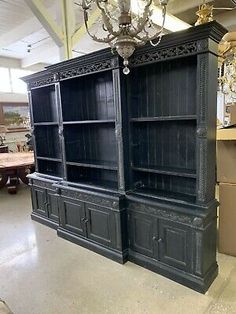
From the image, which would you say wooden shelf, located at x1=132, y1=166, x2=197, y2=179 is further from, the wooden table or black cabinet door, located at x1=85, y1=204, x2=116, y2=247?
the wooden table

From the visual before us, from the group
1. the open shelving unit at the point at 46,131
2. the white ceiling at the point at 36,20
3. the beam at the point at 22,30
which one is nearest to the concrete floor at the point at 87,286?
the open shelving unit at the point at 46,131

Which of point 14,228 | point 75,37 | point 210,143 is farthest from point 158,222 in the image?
point 75,37

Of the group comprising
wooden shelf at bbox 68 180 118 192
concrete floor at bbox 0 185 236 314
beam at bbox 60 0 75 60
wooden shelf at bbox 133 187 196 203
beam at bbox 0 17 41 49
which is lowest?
concrete floor at bbox 0 185 236 314

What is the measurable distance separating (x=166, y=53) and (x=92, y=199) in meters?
1.69

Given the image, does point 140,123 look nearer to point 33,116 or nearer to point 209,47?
point 209,47

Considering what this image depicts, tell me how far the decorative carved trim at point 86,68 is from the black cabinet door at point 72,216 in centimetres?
151

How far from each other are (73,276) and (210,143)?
1817 millimetres

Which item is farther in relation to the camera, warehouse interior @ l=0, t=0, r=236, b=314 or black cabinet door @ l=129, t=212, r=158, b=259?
black cabinet door @ l=129, t=212, r=158, b=259

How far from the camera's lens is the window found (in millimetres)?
8938

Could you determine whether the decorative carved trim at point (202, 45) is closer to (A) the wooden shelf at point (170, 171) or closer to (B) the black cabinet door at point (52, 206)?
(A) the wooden shelf at point (170, 171)

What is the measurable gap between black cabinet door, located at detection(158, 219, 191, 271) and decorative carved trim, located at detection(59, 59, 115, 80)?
1.63 m

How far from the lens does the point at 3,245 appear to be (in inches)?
125

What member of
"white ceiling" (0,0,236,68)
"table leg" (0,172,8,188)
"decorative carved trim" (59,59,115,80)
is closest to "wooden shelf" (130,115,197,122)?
"decorative carved trim" (59,59,115,80)

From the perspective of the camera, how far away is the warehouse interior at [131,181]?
6.68 ft
